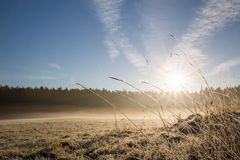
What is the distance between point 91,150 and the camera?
768 centimetres

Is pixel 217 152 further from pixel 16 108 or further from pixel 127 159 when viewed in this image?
pixel 16 108

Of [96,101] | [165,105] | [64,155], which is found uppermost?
[96,101]

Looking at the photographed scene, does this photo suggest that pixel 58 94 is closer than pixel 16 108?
No

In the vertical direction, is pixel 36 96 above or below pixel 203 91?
above

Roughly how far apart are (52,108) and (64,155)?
6223 cm

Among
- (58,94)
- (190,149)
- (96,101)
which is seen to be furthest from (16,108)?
(190,149)

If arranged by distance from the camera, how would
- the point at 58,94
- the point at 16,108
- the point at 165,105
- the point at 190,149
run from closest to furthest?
the point at 165,105 < the point at 190,149 < the point at 16,108 < the point at 58,94

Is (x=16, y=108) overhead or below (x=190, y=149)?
overhead

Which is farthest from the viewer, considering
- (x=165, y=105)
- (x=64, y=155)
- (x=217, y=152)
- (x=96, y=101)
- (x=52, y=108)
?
(x=96, y=101)

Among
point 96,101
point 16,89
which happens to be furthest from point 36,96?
point 96,101

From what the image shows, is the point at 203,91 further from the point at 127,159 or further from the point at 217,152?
the point at 127,159

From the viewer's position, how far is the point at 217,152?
110 inches

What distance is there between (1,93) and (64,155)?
62891mm

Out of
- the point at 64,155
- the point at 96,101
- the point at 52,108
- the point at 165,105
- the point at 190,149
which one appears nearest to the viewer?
the point at 165,105
